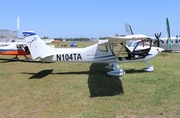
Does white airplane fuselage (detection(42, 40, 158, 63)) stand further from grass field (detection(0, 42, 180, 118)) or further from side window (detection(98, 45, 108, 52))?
grass field (detection(0, 42, 180, 118))

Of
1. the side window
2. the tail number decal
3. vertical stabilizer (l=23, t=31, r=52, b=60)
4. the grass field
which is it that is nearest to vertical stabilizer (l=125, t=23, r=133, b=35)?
the side window

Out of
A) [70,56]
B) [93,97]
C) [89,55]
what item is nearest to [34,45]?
[70,56]

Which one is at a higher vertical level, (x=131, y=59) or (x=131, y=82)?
(x=131, y=59)

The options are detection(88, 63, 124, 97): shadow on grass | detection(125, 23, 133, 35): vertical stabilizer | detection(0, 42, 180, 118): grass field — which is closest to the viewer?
detection(0, 42, 180, 118): grass field

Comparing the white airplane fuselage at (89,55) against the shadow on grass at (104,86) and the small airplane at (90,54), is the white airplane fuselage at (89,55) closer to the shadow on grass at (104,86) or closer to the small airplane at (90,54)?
the small airplane at (90,54)

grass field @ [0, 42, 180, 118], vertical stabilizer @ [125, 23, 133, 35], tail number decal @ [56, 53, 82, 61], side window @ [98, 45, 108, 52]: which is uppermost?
vertical stabilizer @ [125, 23, 133, 35]

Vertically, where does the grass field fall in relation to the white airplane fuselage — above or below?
below

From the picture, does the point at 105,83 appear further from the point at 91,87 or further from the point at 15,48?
the point at 15,48

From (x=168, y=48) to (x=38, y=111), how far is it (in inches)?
835

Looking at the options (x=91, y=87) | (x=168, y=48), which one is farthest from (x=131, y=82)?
(x=168, y=48)

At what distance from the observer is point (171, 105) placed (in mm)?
5012

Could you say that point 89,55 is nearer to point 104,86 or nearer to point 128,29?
point 104,86

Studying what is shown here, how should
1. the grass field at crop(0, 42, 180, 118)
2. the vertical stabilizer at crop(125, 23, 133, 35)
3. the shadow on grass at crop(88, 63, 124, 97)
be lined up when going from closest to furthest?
the grass field at crop(0, 42, 180, 118), the shadow on grass at crop(88, 63, 124, 97), the vertical stabilizer at crop(125, 23, 133, 35)

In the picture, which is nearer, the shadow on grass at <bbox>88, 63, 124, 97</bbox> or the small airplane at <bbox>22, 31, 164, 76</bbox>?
the shadow on grass at <bbox>88, 63, 124, 97</bbox>
